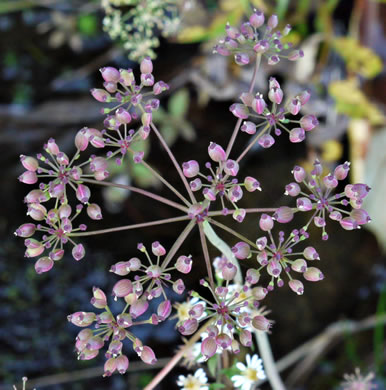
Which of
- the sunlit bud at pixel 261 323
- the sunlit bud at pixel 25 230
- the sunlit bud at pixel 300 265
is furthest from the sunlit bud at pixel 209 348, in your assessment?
the sunlit bud at pixel 25 230

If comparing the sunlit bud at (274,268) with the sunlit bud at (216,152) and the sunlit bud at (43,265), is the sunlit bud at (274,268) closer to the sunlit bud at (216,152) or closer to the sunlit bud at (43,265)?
the sunlit bud at (216,152)

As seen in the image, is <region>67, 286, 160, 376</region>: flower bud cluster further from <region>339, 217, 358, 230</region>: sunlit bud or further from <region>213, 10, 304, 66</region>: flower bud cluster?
<region>213, 10, 304, 66</region>: flower bud cluster

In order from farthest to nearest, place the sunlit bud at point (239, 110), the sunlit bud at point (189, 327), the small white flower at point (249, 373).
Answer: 1. the small white flower at point (249, 373)
2. the sunlit bud at point (239, 110)
3. the sunlit bud at point (189, 327)

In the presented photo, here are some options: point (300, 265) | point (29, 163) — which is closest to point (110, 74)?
point (29, 163)

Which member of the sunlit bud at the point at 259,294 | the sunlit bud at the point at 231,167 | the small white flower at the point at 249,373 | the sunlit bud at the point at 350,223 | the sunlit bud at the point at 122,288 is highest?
the sunlit bud at the point at 231,167

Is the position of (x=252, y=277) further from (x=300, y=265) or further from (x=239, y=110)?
(x=239, y=110)

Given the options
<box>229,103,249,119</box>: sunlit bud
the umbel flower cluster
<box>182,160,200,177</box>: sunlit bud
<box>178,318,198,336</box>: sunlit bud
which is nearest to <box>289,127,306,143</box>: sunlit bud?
the umbel flower cluster

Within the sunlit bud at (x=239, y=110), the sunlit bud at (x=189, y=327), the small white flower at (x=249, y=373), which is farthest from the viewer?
the small white flower at (x=249, y=373)
